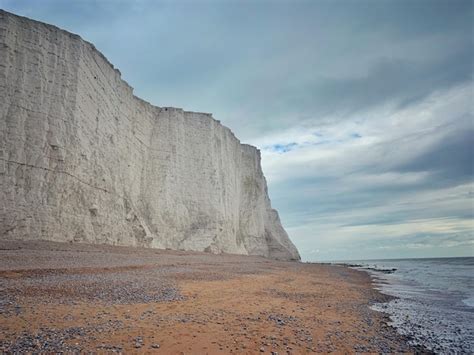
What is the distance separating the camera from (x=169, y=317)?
592cm

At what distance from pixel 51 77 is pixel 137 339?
17.9m

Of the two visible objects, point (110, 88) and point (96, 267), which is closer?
point (96, 267)

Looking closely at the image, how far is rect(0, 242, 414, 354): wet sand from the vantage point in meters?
4.64

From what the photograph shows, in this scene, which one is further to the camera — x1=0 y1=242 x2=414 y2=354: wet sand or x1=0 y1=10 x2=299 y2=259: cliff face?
x1=0 y1=10 x2=299 y2=259: cliff face

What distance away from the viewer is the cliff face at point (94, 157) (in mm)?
15953

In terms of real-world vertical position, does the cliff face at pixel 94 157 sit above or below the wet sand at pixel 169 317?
above

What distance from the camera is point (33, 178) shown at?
15.9m

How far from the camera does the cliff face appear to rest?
15953 millimetres

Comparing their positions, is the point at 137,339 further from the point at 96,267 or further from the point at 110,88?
the point at 110,88

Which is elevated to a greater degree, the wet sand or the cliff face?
the cliff face

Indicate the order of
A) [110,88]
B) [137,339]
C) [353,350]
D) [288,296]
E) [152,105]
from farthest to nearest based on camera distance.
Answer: [152,105], [110,88], [288,296], [353,350], [137,339]

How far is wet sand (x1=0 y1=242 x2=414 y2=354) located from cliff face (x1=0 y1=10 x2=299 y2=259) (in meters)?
6.86

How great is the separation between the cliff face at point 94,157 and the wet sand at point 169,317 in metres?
6.86

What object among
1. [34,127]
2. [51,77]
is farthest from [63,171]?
[51,77]
